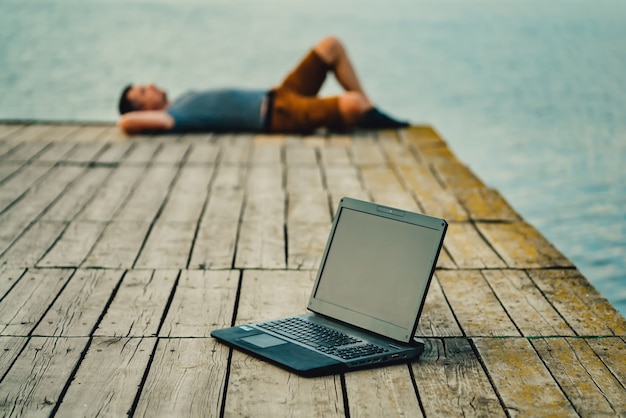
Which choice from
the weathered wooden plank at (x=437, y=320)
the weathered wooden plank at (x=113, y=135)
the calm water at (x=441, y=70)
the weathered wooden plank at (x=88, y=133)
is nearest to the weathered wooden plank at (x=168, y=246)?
the weathered wooden plank at (x=437, y=320)

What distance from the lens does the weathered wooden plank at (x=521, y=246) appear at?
9.43 feet

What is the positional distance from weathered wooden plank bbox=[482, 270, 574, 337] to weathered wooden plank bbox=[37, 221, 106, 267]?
1.37 m

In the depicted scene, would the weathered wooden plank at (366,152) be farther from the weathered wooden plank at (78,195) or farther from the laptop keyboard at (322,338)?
the laptop keyboard at (322,338)

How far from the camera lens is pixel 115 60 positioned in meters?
9.52

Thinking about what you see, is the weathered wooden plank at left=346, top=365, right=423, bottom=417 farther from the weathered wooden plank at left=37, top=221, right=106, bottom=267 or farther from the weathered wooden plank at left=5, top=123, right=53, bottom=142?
the weathered wooden plank at left=5, top=123, right=53, bottom=142

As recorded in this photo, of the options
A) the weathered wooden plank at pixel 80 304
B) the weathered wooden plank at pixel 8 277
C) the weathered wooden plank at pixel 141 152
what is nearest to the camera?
the weathered wooden plank at pixel 80 304

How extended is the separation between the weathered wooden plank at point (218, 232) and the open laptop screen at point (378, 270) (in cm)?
64

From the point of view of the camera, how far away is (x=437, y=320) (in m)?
2.36

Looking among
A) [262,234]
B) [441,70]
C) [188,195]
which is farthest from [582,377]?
[441,70]

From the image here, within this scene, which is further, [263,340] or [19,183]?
[19,183]

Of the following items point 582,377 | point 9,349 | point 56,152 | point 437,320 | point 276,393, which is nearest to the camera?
point 276,393

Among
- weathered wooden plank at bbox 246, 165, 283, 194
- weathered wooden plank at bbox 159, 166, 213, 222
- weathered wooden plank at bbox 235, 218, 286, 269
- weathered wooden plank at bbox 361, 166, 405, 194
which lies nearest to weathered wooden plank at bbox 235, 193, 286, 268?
weathered wooden plank at bbox 235, 218, 286, 269

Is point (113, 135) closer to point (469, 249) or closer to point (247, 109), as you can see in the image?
point (247, 109)

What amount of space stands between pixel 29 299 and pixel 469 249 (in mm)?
1500
